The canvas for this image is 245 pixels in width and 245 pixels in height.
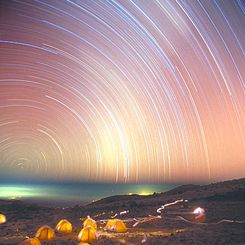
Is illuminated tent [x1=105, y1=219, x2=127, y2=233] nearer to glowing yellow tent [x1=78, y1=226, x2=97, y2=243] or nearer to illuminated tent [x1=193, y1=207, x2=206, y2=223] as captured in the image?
glowing yellow tent [x1=78, y1=226, x2=97, y2=243]

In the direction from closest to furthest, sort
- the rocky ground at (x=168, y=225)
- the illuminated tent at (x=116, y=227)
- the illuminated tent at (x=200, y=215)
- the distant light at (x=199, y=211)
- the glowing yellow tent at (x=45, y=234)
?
the rocky ground at (x=168, y=225) → the glowing yellow tent at (x=45, y=234) → the illuminated tent at (x=116, y=227) → the illuminated tent at (x=200, y=215) → the distant light at (x=199, y=211)

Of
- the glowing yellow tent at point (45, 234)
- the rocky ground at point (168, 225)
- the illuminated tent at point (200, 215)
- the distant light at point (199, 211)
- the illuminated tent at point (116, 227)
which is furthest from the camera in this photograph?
the distant light at point (199, 211)

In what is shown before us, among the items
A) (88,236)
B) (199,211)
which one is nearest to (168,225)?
(199,211)

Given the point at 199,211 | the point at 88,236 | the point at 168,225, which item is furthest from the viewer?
Answer: the point at 199,211

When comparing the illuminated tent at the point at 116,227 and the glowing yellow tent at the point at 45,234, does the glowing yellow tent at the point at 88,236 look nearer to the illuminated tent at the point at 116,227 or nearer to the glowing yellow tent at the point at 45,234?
the glowing yellow tent at the point at 45,234

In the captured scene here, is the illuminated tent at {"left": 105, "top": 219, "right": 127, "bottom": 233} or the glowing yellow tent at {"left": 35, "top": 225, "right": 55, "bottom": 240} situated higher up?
the illuminated tent at {"left": 105, "top": 219, "right": 127, "bottom": 233}

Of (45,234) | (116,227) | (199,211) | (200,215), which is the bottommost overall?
(45,234)

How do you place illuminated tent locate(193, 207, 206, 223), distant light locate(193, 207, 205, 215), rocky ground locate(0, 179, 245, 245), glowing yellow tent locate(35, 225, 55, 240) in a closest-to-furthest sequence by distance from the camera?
rocky ground locate(0, 179, 245, 245) < glowing yellow tent locate(35, 225, 55, 240) < illuminated tent locate(193, 207, 206, 223) < distant light locate(193, 207, 205, 215)

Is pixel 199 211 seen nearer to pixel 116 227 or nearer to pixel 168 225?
pixel 168 225

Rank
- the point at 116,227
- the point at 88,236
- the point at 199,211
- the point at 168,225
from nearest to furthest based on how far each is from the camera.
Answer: the point at 88,236
the point at 116,227
the point at 168,225
the point at 199,211

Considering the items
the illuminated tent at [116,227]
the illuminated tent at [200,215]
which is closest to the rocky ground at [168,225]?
the illuminated tent at [200,215]

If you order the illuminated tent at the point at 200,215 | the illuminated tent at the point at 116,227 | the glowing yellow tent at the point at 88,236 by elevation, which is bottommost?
the glowing yellow tent at the point at 88,236

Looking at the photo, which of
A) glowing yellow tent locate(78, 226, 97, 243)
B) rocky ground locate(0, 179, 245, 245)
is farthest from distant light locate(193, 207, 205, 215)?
glowing yellow tent locate(78, 226, 97, 243)
